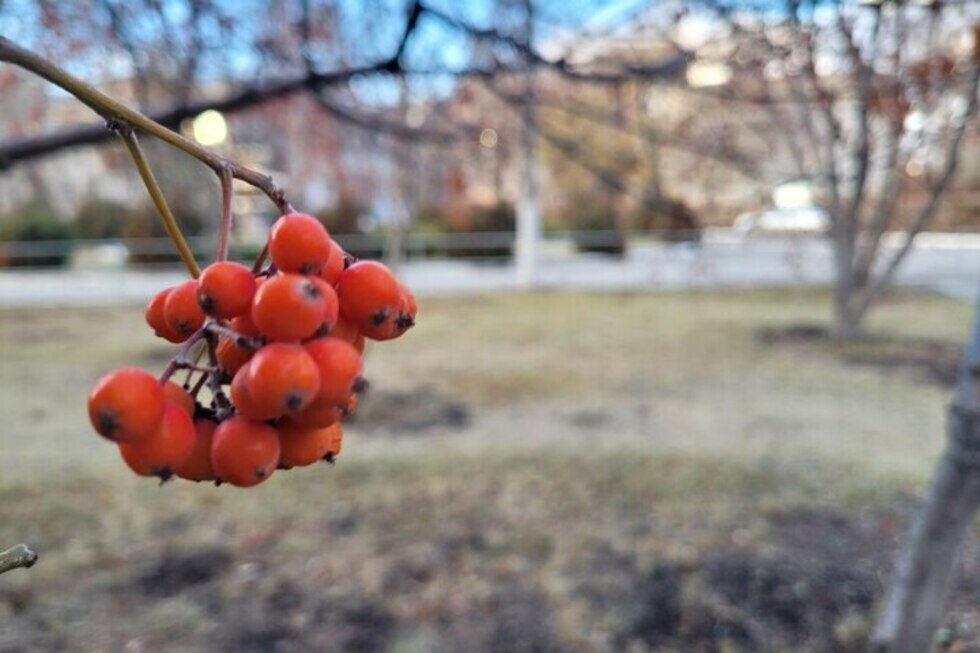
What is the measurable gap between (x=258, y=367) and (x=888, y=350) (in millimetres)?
9263

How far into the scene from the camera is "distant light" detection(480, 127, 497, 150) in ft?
19.8

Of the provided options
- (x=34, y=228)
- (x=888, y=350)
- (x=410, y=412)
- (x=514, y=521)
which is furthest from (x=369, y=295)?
(x=34, y=228)

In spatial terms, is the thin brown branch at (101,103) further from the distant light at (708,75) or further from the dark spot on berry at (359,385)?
the distant light at (708,75)

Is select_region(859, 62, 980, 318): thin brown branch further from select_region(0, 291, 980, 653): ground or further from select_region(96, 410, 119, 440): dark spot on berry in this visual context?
select_region(96, 410, 119, 440): dark spot on berry

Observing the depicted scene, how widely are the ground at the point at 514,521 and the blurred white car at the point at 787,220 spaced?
102 inches

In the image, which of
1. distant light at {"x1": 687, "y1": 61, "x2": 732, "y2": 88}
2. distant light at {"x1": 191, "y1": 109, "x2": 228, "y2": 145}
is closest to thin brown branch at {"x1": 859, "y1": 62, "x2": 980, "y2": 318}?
distant light at {"x1": 687, "y1": 61, "x2": 732, "y2": 88}

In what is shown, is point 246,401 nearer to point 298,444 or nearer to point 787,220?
point 298,444

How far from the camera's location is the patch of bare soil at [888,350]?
7.73m

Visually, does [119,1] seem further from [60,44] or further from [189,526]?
[189,526]

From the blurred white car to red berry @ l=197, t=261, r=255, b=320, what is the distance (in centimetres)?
932

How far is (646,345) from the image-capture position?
30.7 feet

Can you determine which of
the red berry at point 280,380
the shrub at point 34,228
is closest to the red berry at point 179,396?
the red berry at point 280,380

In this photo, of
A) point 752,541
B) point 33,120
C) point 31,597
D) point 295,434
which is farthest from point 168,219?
point 33,120

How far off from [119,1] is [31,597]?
2.69 metres
